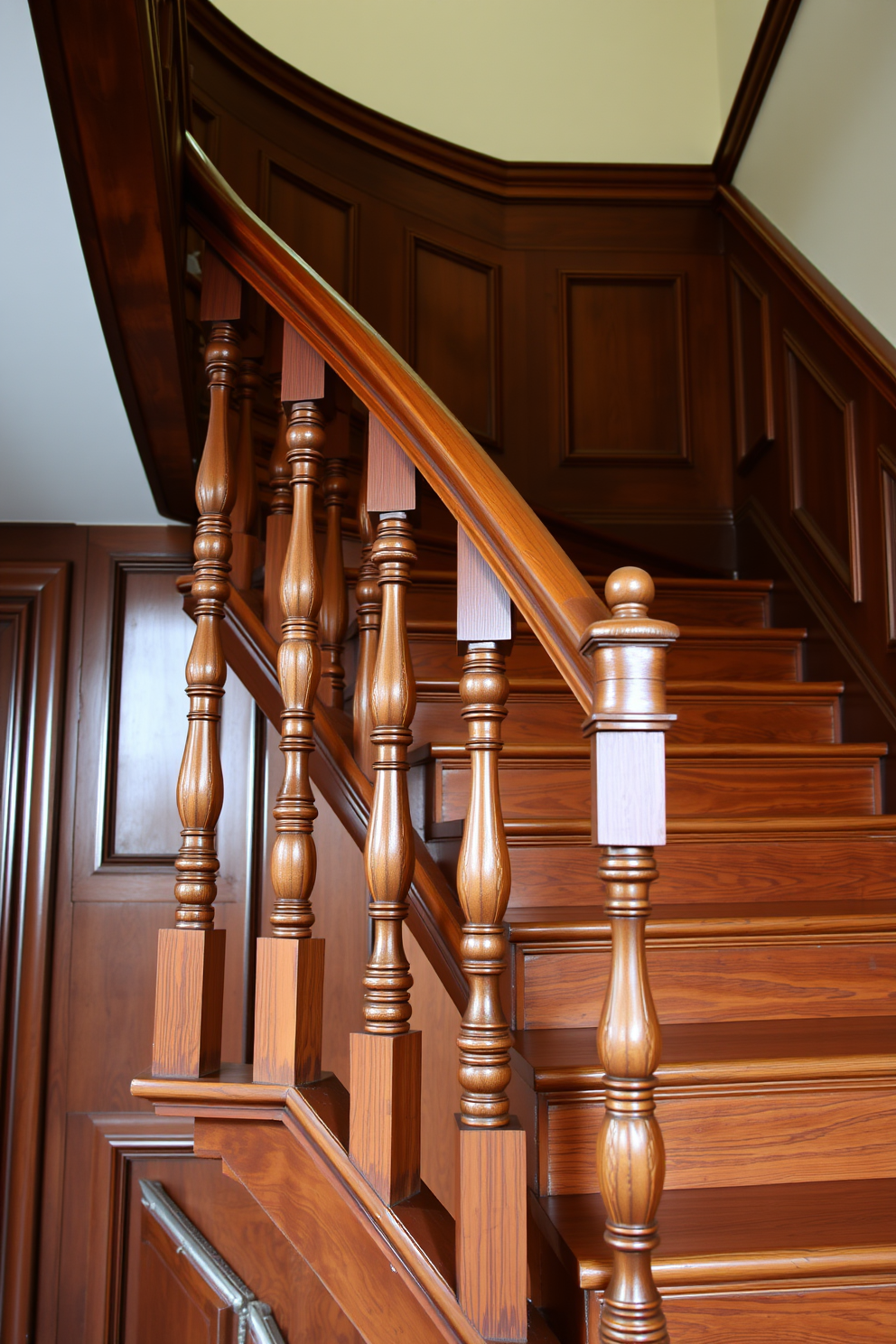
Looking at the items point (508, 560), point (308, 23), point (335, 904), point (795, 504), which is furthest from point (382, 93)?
point (508, 560)

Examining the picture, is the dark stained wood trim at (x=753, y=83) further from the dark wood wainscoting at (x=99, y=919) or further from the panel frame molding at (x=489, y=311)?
the dark wood wainscoting at (x=99, y=919)

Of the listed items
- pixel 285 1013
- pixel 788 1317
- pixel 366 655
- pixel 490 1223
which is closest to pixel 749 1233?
pixel 788 1317

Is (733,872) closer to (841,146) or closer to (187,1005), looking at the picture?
(187,1005)

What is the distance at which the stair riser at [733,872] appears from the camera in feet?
5.80

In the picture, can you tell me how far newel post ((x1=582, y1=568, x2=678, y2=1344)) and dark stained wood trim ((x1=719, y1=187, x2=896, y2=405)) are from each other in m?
1.65

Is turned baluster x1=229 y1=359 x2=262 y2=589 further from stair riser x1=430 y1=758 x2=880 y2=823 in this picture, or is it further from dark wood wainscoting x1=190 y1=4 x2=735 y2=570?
dark wood wainscoting x1=190 y1=4 x2=735 y2=570

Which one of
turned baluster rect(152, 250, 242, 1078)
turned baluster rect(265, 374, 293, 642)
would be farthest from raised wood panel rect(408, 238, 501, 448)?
turned baluster rect(152, 250, 242, 1078)

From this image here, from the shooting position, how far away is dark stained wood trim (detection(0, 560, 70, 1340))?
235cm

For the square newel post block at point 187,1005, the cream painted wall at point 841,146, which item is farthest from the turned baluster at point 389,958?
the cream painted wall at point 841,146

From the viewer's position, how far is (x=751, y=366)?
10.9 ft

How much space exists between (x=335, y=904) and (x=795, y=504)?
1621 millimetres

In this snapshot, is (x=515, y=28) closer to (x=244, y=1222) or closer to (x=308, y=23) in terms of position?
(x=308, y=23)

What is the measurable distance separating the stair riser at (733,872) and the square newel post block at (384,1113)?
1.70 feet

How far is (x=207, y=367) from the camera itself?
1.71 meters
